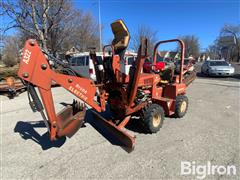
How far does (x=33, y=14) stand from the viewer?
1295cm

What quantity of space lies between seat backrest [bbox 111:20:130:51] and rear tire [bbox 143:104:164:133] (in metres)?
1.43

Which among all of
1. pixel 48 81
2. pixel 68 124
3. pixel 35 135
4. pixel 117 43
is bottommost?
pixel 35 135

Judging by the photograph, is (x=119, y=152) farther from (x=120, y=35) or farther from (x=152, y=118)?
(x=120, y=35)

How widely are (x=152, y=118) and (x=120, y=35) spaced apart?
1854 mm

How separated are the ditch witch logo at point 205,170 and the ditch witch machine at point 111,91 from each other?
0.96 m

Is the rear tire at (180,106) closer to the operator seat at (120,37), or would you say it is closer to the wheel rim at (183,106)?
the wheel rim at (183,106)

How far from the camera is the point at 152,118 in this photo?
13.1 ft

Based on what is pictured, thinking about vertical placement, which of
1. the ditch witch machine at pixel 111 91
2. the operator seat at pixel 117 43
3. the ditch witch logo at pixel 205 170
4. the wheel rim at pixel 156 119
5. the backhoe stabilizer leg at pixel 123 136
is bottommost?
the ditch witch logo at pixel 205 170

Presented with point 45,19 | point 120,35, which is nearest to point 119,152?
point 120,35

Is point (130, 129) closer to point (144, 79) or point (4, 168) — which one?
point (144, 79)

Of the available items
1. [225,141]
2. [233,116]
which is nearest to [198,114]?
[233,116]

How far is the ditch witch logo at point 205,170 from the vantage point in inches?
109

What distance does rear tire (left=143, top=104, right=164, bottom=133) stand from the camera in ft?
13.0

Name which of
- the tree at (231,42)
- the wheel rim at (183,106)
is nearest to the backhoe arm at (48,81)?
the wheel rim at (183,106)
